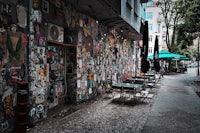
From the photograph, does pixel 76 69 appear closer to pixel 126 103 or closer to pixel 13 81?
pixel 126 103

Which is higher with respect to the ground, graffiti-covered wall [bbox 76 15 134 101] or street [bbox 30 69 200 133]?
graffiti-covered wall [bbox 76 15 134 101]

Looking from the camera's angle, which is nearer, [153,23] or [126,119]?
[126,119]

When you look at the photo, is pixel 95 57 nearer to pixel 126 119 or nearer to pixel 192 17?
pixel 126 119

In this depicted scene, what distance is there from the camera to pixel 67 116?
593cm

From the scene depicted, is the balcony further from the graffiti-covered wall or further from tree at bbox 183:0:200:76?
tree at bbox 183:0:200:76

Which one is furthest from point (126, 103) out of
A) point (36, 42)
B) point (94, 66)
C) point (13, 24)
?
point (13, 24)

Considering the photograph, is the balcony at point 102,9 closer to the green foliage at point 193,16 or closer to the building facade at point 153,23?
the green foliage at point 193,16

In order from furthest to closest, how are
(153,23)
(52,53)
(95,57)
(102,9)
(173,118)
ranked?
(153,23)
(95,57)
(102,9)
(52,53)
(173,118)

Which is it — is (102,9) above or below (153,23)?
below

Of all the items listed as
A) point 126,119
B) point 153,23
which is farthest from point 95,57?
point 153,23

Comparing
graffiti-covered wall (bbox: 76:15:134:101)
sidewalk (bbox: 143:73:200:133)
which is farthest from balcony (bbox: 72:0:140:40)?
sidewalk (bbox: 143:73:200:133)

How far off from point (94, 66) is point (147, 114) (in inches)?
139

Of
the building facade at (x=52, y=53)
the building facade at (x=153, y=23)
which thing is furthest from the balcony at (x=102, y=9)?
the building facade at (x=153, y=23)

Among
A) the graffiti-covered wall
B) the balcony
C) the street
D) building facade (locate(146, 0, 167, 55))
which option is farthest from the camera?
building facade (locate(146, 0, 167, 55))
